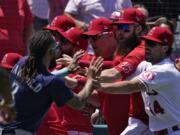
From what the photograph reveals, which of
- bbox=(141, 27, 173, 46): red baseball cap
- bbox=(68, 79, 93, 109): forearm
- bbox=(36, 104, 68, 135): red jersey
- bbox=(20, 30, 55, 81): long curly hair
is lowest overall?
bbox=(36, 104, 68, 135): red jersey

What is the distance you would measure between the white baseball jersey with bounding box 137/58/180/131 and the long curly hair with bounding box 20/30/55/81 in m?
0.95

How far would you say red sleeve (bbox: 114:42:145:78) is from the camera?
7219 mm

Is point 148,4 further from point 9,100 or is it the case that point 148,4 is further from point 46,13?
point 9,100

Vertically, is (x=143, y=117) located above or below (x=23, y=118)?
below

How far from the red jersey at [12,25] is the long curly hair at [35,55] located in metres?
1.99

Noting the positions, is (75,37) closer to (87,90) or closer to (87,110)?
(87,110)

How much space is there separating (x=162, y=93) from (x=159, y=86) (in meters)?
0.08

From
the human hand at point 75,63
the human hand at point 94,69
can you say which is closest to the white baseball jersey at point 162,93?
the human hand at point 94,69

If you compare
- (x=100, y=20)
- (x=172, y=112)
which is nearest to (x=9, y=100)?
(x=172, y=112)

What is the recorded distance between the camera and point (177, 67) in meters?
7.17

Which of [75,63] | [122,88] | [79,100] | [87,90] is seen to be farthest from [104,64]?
[79,100]

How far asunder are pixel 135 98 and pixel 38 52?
4.57 ft

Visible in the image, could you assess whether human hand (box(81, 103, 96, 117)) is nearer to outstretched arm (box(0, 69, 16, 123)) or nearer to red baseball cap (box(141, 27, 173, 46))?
red baseball cap (box(141, 27, 173, 46))

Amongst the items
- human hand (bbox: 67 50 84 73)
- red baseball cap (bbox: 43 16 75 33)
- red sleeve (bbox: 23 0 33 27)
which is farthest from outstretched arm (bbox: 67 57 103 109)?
red sleeve (bbox: 23 0 33 27)
